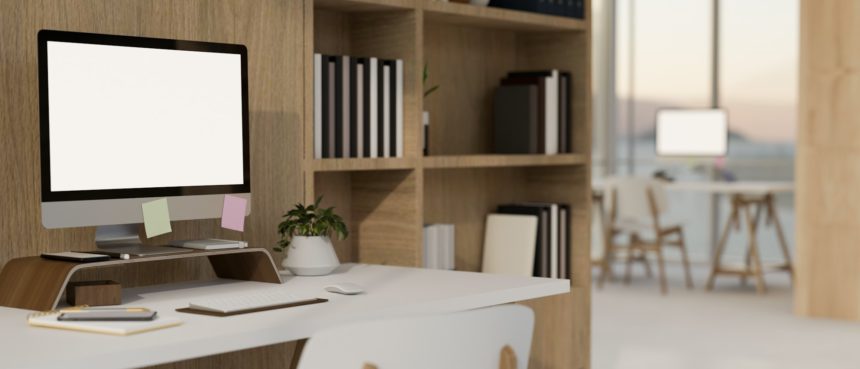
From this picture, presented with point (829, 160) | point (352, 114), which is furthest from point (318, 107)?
point (829, 160)

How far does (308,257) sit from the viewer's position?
9.23ft

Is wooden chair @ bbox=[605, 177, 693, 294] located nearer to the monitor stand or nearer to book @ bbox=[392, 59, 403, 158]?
book @ bbox=[392, 59, 403, 158]

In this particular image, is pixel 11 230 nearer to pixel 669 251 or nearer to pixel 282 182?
pixel 282 182

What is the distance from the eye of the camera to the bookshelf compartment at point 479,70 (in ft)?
13.1

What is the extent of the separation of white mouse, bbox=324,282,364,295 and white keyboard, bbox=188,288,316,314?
0.34 ft

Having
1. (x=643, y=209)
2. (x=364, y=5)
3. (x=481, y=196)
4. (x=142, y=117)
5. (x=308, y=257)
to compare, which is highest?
(x=364, y=5)

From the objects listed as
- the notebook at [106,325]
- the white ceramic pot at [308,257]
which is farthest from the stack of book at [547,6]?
the notebook at [106,325]

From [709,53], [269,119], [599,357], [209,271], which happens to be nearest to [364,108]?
[269,119]

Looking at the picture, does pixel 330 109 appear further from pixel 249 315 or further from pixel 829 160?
pixel 829 160

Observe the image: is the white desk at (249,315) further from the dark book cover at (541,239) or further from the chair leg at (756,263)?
the chair leg at (756,263)

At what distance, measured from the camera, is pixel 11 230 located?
2537 mm

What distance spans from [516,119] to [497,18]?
42 cm

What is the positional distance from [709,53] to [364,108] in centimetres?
629

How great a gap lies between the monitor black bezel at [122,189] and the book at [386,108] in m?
0.74
